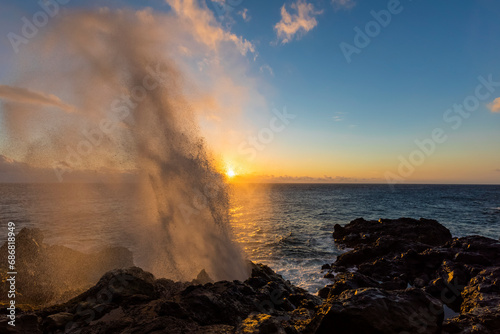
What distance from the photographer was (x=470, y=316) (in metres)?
7.39

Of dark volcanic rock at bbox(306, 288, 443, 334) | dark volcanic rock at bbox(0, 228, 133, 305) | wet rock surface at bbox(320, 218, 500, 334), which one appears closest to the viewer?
dark volcanic rock at bbox(306, 288, 443, 334)

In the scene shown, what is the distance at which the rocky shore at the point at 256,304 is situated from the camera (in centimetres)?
589

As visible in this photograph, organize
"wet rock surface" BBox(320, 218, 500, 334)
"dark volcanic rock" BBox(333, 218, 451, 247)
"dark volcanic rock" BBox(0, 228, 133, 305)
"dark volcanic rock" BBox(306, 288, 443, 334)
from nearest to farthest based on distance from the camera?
"dark volcanic rock" BBox(306, 288, 443, 334), "wet rock surface" BBox(320, 218, 500, 334), "dark volcanic rock" BBox(0, 228, 133, 305), "dark volcanic rock" BBox(333, 218, 451, 247)

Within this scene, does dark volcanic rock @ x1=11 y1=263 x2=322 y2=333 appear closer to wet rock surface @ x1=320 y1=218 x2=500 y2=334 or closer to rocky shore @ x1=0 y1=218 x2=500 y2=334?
rocky shore @ x1=0 y1=218 x2=500 y2=334

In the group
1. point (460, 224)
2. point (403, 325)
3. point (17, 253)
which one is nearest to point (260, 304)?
point (403, 325)

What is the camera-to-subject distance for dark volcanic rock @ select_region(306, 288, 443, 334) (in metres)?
5.80

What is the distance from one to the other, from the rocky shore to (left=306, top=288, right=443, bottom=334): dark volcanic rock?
0.02 metres

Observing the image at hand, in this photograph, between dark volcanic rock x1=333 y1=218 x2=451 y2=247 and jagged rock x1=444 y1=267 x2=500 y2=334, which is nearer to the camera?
jagged rock x1=444 y1=267 x2=500 y2=334

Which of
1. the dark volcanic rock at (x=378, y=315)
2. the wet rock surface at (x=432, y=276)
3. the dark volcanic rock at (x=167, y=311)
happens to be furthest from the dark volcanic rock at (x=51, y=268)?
the wet rock surface at (x=432, y=276)

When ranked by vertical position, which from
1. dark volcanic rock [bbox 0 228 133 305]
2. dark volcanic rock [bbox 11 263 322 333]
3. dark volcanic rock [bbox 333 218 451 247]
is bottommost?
dark volcanic rock [bbox 333 218 451 247]

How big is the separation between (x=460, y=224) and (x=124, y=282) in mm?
46154

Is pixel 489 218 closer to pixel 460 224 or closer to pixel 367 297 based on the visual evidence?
pixel 460 224

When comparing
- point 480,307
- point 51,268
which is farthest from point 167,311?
point 480,307

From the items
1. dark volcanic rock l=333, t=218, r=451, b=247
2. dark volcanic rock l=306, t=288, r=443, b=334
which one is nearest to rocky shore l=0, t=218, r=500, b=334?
dark volcanic rock l=306, t=288, r=443, b=334
